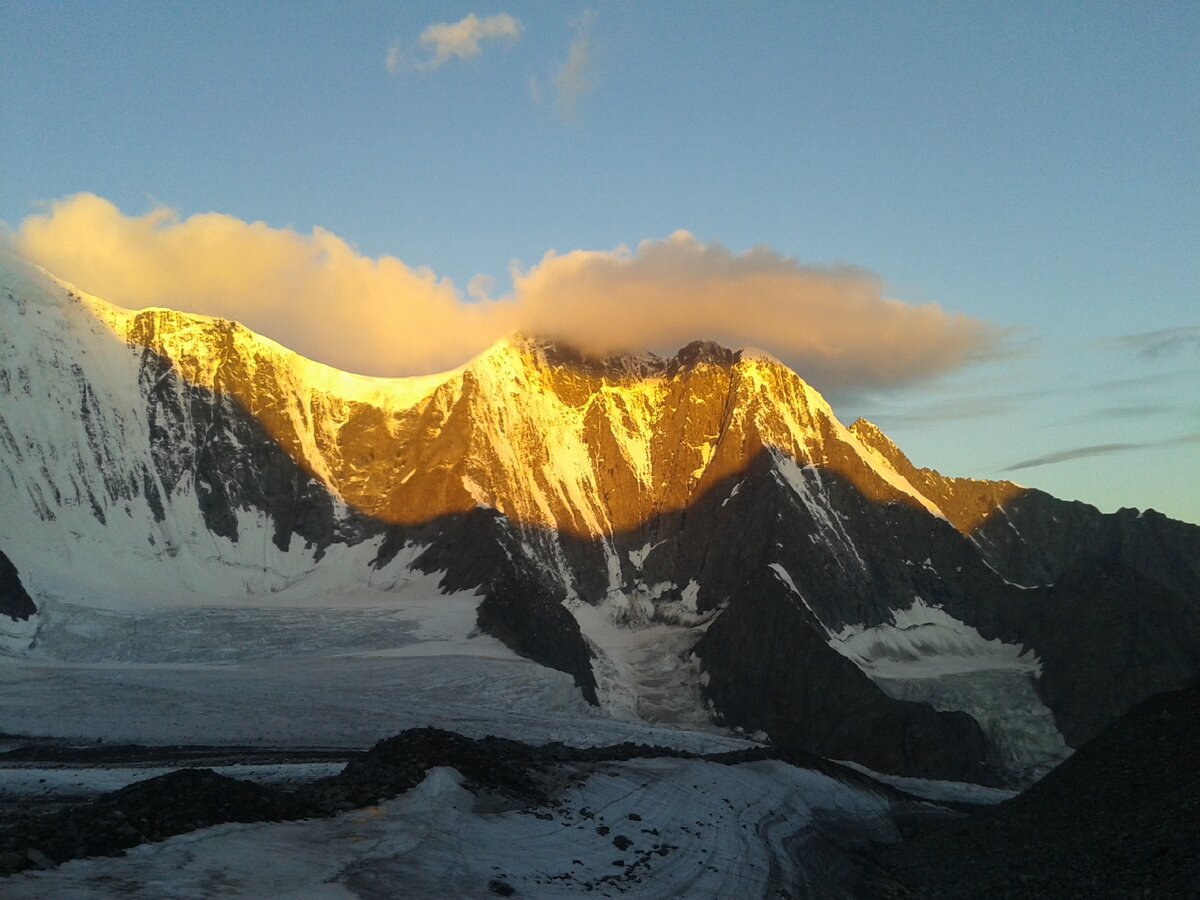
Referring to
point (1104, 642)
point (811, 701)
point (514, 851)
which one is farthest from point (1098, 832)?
point (1104, 642)

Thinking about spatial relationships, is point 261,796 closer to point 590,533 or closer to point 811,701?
point 811,701

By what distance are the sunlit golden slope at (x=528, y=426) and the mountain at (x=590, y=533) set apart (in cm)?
48

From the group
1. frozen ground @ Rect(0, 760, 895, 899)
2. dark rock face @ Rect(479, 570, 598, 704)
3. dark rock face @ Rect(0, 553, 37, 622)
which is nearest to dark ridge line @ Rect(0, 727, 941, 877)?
frozen ground @ Rect(0, 760, 895, 899)

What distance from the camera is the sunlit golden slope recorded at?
153 m

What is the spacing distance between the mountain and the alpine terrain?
1.65ft

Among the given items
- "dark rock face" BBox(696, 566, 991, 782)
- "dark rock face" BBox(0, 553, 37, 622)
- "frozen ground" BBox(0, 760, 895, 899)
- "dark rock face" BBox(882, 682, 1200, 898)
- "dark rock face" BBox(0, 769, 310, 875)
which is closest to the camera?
"dark rock face" BBox(0, 769, 310, 875)

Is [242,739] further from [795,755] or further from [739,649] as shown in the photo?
[739,649]

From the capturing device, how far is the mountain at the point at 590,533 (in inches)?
4712

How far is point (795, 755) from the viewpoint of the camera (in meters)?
55.8

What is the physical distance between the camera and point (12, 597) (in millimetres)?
89688

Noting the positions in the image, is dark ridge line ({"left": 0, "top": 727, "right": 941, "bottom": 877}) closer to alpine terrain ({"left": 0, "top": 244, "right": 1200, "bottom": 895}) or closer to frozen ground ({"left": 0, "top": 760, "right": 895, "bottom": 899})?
frozen ground ({"left": 0, "top": 760, "right": 895, "bottom": 899})

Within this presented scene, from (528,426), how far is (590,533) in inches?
817

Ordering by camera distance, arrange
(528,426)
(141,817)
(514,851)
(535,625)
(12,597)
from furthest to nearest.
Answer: (528,426), (535,625), (12,597), (514,851), (141,817)

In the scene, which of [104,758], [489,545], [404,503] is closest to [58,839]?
[104,758]
